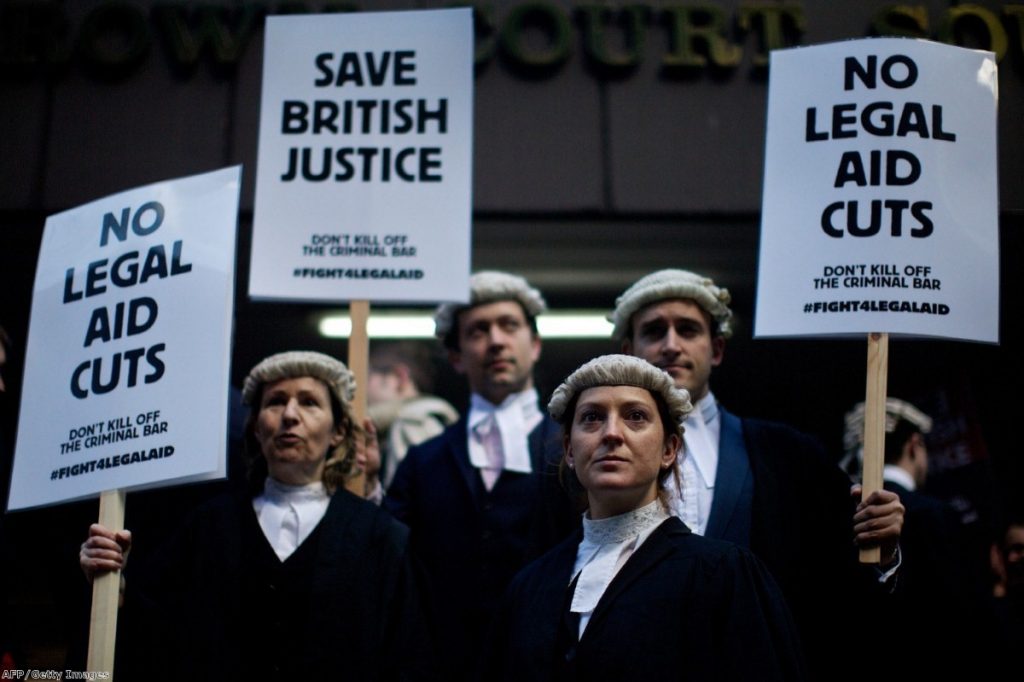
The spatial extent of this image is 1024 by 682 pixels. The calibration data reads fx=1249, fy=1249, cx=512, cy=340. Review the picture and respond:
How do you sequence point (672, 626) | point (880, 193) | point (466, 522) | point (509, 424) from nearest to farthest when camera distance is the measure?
point (672, 626)
point (880, 193)
point (466, 522)
point (509, 424)

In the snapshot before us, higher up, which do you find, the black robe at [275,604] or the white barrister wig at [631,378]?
the white barrister wig at [631,378]

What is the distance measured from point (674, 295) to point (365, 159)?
1238 mm

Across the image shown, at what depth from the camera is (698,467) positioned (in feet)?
12.6

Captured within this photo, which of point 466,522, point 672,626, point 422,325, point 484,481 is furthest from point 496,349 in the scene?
point 422,325

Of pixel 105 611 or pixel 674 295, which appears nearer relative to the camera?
pixel 105 611

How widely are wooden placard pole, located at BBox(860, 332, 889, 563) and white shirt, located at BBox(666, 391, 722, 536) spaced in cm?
48

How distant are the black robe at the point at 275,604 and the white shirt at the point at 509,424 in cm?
68

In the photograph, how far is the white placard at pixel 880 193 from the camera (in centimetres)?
373

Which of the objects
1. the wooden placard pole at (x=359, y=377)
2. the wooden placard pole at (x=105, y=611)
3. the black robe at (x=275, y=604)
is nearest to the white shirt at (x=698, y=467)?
the black robe at (x=275, y=604)

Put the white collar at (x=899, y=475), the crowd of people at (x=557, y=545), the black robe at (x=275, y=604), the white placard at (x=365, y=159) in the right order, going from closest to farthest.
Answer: the crowd of people at (x=557, y=545), the black robe at (x=275, y=604), the white placard at (x=365, y=159), the white collar at (x=899, y=475)

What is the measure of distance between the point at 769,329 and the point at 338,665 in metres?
1.61

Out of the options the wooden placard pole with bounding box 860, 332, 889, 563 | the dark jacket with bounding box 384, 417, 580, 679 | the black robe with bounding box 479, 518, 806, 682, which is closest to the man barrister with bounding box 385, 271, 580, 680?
the dark jacket with bounding box 384, 417, 580, 679

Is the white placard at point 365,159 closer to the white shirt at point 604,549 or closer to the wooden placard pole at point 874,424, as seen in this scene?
the white shirt at point 604,549

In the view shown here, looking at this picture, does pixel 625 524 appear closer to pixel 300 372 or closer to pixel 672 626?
pixel 672 626
